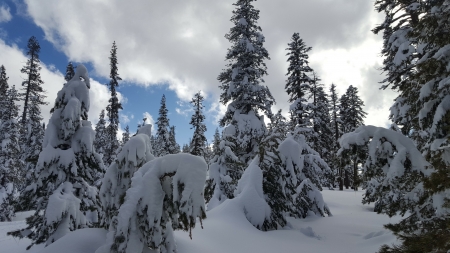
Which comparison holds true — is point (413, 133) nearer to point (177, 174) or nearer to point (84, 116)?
point (177, 174)

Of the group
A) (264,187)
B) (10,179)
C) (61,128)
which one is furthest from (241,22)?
(10,179)

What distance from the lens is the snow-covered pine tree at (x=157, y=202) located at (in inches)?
158

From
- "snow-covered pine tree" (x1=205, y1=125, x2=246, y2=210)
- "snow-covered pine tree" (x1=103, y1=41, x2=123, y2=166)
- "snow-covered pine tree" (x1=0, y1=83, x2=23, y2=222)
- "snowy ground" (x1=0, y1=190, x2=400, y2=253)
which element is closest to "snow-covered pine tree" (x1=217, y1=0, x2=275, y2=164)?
"snow-covered pine tree" (x1=205, y1=125, x2=246, y2=210)

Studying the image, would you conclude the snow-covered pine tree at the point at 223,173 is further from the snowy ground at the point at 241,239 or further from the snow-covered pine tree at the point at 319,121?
the snow-covered pine tree at the point at 319,121

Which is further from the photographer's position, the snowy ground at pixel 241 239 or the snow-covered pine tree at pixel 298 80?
the snow-covered pine tree at pixel 298 80

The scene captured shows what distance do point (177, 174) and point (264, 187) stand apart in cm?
771

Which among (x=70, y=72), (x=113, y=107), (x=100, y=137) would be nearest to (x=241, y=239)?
(x=70, y=72)

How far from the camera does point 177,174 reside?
409 centimetres

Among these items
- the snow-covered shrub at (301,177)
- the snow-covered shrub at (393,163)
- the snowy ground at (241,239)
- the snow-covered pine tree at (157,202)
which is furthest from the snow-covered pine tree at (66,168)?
the snow-covered shrub at (393,163)

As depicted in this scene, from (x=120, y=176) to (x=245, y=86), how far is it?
12153mm

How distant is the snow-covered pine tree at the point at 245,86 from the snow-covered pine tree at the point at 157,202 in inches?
437

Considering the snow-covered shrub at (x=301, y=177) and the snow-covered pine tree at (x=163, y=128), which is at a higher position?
the snow-covered pine tree at (x=163, y=128)

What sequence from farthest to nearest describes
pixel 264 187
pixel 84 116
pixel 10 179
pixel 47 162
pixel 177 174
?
1. pixel 10 179
2. pixel 264 187
3. pixel 84 116
4. pixel 47 162
5. pixel 177 174

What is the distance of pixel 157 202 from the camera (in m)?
4.32
